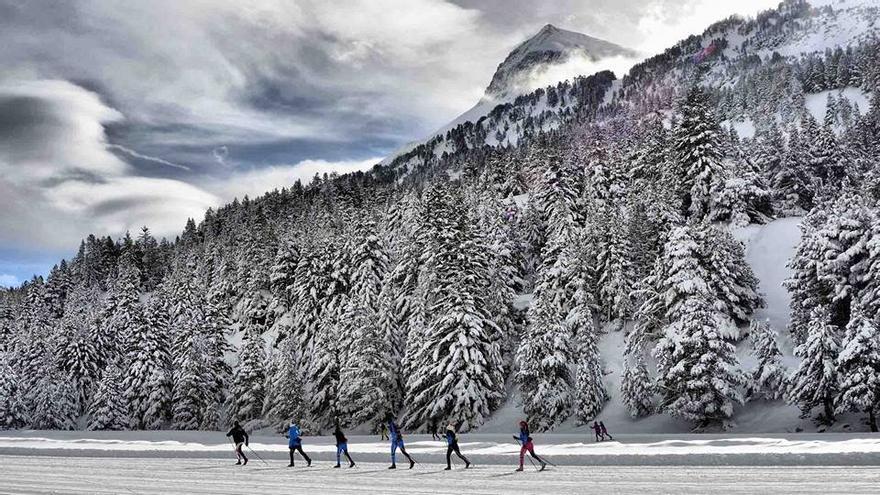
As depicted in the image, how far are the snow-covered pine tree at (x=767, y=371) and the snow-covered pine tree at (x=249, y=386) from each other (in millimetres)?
38669

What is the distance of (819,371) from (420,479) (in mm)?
22613

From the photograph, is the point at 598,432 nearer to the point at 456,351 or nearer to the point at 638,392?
the point at 638,392

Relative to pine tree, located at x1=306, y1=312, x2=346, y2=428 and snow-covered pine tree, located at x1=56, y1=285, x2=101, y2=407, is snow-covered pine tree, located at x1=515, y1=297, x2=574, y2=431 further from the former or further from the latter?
snow-covered pine tree, located at x1=56, y1=285, x2=101, y2=407

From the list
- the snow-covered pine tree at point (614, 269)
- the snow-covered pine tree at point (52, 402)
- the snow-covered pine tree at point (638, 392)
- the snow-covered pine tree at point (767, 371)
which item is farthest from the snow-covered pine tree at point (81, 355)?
the snow-covered pine tree at point (767, 371)

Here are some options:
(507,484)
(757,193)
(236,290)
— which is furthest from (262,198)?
(507,484)

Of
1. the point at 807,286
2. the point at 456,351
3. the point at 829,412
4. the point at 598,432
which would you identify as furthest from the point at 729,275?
the point at 598,432

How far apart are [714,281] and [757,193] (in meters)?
20.7

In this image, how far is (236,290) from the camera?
309 ft

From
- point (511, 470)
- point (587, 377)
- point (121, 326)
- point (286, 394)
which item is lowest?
point (511, 470)

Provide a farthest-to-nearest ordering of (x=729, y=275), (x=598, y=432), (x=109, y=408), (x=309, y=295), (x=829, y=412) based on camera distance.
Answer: (x=309, y=295) < (x=109, y=408) < (x=729, y=275) < (x=829, y=412) < (x=598, y=432)

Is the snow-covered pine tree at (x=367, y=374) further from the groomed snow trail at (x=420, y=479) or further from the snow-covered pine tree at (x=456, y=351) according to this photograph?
the groomed snow trail at (x=420, y=479)

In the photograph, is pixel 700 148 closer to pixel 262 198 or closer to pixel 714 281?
pixel 714 281

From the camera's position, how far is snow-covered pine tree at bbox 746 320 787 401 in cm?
3506

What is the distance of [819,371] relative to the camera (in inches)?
1205
